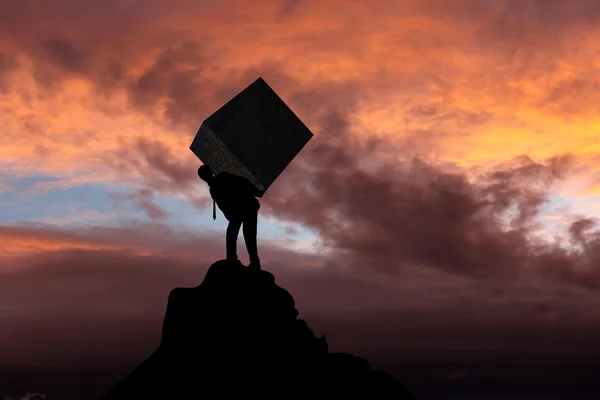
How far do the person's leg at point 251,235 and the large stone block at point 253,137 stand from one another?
2.83 ft

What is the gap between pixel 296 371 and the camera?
23.5 m

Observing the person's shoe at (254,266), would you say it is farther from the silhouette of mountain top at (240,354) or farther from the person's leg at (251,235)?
the silhouette of mountain top at (240,354)

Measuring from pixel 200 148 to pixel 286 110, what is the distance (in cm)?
263

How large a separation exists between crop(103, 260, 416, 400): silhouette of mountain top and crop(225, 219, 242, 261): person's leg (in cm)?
26

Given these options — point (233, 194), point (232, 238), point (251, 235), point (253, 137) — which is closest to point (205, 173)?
point (233, 194)

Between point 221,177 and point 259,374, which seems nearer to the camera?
point 259,374

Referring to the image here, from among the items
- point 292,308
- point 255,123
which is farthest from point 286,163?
point 292,308

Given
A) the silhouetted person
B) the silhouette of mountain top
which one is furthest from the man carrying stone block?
the silhouette of mountain top

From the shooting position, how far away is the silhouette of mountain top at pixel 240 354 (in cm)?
2320

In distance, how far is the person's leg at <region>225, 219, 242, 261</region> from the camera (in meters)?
24.5

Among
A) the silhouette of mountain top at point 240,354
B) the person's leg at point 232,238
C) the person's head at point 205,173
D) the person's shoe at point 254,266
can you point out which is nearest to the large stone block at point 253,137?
the person's head at point 205,173

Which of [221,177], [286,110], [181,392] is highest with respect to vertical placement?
[286,110]

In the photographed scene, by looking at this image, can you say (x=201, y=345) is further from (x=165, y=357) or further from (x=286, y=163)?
(x=286, y=163)

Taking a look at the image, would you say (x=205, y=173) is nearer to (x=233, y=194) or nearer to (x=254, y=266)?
(x=233, y=194)
